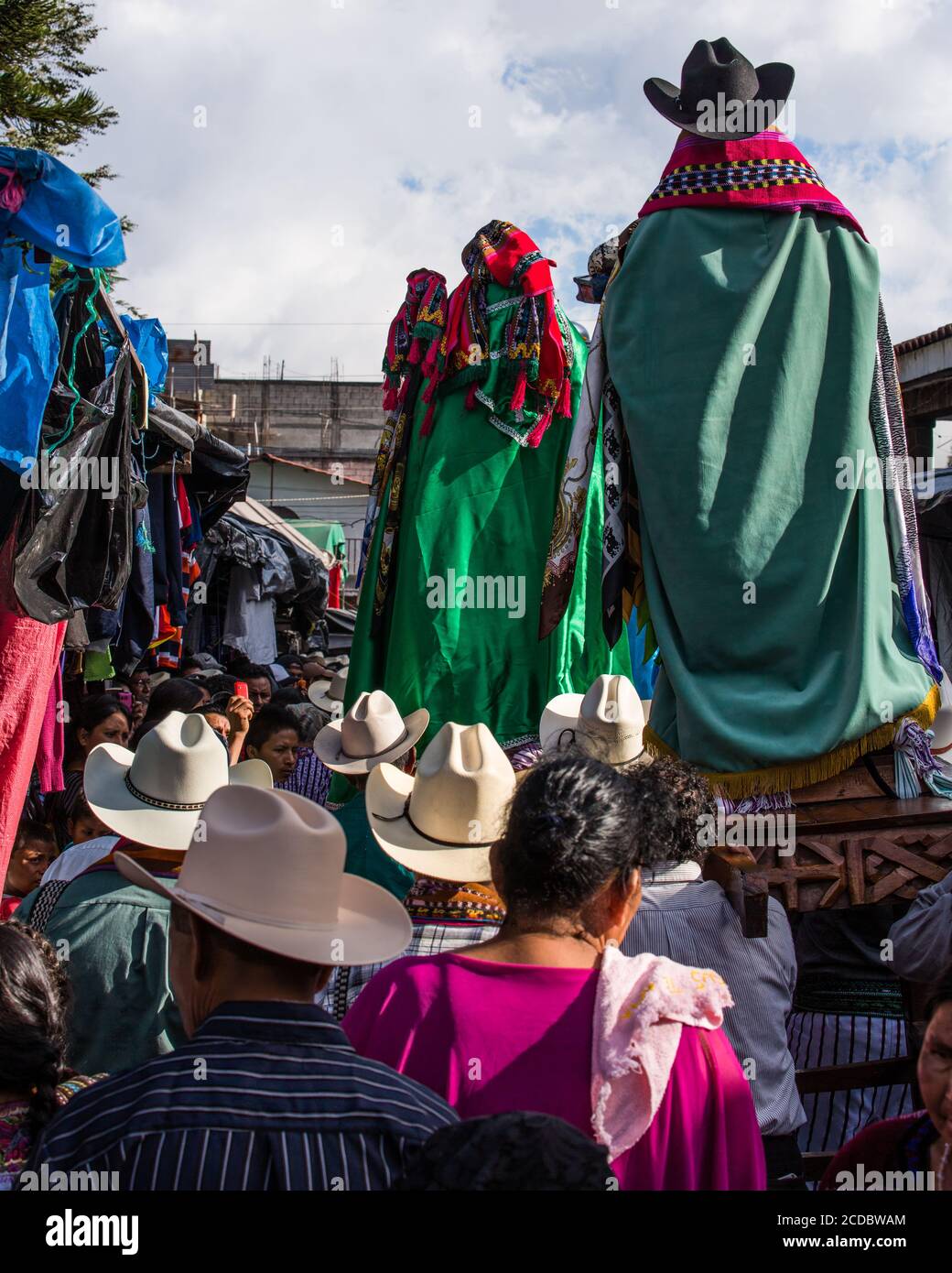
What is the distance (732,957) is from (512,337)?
269 cm

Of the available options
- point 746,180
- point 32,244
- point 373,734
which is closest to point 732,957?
point 373,734

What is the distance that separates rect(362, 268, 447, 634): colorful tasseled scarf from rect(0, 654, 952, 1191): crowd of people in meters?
1.87

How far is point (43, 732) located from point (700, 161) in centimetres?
308

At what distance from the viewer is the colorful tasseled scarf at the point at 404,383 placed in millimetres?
4836

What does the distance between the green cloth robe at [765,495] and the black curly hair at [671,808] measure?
1.29ft

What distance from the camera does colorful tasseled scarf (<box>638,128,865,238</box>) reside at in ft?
11.2

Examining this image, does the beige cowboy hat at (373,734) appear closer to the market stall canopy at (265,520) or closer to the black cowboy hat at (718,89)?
the black cowboy hat at (718,89)

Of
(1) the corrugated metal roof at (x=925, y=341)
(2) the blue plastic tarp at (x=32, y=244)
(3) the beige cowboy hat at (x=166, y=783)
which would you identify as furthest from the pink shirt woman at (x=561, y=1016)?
(1) the corrugated metal roof at (x=925, y=341)

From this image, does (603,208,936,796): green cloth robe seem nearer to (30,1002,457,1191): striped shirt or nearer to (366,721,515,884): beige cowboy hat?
(366,721,515,884): beige cowboy hat

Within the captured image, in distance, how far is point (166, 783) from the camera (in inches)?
128

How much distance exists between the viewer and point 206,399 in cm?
3094

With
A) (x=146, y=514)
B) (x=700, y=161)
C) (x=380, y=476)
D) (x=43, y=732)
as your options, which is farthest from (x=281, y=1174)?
(x=146, y=514)

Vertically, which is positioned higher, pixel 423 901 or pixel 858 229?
pixel 858 229

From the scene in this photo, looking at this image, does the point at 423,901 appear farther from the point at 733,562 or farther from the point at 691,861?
the point at 733,562
